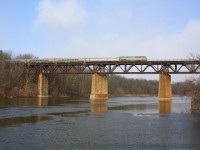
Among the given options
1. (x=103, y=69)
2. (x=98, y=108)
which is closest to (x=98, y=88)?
(x=103, y=69)

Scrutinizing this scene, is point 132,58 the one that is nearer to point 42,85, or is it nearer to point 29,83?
point 42,85

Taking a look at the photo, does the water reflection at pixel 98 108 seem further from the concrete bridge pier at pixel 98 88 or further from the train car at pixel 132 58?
the train car at pixel 132 58

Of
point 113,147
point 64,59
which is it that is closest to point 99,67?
point 64,59

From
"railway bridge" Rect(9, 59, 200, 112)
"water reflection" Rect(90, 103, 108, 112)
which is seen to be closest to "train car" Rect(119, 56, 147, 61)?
"railway bridge" Rect(9, 59, 200, 112)

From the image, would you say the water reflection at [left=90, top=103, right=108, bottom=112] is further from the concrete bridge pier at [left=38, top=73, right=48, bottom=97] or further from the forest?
the concrete bridge pier at [left=38, top=73, right=48, bottom=97]

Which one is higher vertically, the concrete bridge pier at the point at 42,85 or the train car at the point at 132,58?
the train car at the point at 132,58

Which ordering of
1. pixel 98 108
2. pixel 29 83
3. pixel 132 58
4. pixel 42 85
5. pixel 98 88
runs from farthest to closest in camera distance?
pixel 29 83, pixel 42 85, pixel 132 58, pixel 98 88, pixel 98 108

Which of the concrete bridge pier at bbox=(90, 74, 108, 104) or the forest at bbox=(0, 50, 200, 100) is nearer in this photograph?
the concrete bridge pier at bbox=(90, 74, 108, 104)

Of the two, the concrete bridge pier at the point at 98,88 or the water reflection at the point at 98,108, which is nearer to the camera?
the water reflection at the point at 98,108

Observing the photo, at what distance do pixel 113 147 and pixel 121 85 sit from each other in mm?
169921

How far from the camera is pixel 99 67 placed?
9175 centimetres

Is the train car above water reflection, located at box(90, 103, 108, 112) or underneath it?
above

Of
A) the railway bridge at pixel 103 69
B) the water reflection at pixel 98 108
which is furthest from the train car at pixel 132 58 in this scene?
the water reflection at pixel 98 108

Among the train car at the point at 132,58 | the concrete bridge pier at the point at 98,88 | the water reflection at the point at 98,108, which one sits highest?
the train car at the point at 132,58
